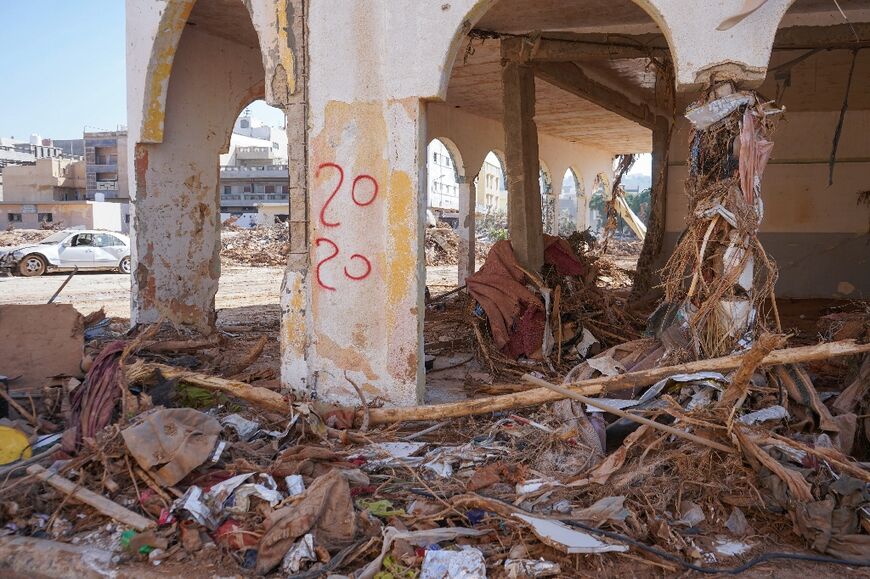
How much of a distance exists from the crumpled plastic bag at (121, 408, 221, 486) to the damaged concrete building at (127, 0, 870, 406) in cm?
173

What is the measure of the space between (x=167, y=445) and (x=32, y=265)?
17.8 metres

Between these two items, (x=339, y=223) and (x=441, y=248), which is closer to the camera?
(x=339, y=223)

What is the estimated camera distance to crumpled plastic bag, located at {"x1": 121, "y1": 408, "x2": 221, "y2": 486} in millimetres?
4445

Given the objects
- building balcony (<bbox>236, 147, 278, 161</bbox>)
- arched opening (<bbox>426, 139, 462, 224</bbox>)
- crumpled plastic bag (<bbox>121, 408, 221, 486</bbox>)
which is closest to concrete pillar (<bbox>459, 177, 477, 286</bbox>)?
crumpled plastic bag (<bbox>121, 408, 221, 486</bbox>)

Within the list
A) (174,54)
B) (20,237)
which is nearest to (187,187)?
(174,54)

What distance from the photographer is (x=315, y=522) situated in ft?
13.0

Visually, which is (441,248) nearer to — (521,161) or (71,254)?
(71,254)

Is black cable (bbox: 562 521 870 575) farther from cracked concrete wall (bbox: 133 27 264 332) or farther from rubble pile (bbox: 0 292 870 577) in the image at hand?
cracked concrete wall (bbox: 133 27 264 332)

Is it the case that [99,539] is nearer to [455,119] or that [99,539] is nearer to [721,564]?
[721,564]

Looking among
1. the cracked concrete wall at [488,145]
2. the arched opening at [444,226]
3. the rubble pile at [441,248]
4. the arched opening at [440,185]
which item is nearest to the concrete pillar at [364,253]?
the arched opening at [444,226]

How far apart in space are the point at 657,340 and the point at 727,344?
0.66 metres

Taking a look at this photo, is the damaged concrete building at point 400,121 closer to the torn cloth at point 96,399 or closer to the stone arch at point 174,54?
the stone arch at point 174,54

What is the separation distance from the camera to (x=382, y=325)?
19.9ft

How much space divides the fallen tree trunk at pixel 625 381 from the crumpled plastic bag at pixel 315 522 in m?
1.40
